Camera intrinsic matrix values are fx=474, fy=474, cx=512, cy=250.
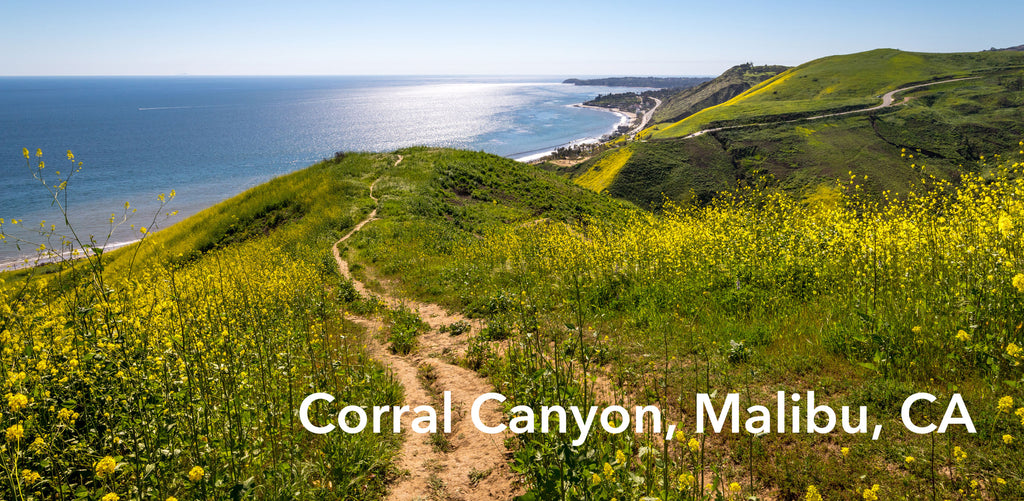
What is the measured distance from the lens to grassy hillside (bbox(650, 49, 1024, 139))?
69.8 m

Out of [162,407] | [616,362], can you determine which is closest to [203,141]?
[162,407]

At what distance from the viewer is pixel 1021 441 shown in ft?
12.3

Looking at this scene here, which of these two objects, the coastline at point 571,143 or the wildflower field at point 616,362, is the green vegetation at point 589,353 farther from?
the coastline at point 571,143

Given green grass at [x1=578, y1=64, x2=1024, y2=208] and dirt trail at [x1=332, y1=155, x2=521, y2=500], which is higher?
green grass at [x1=578, y1=64, x2=1024, y2=208]

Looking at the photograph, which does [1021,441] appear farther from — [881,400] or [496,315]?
[496,315]

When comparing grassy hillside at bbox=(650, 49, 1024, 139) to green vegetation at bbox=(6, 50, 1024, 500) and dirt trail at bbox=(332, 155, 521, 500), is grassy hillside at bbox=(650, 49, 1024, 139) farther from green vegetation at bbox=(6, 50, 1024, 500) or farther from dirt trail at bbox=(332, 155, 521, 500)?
dirt trail at bbox=(332, 155, 521, 500)

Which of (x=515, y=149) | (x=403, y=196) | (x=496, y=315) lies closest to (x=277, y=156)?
(x=515, y=149)

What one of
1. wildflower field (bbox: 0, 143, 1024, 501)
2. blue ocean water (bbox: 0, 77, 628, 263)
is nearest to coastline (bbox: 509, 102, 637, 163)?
blue ocean water (bbox: 0, 77, 628, 263)

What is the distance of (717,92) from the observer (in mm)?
130000

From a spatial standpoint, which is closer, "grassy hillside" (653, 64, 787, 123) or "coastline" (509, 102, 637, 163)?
"coastline" (509, 102, 637, 163)

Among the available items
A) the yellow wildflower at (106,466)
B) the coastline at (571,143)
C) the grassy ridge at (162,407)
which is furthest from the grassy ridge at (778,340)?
the coastline at (571,143)

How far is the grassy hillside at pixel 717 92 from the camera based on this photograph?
399ft

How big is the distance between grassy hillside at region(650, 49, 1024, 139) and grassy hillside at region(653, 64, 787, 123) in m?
23.8

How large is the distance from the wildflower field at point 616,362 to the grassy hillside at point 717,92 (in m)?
110
